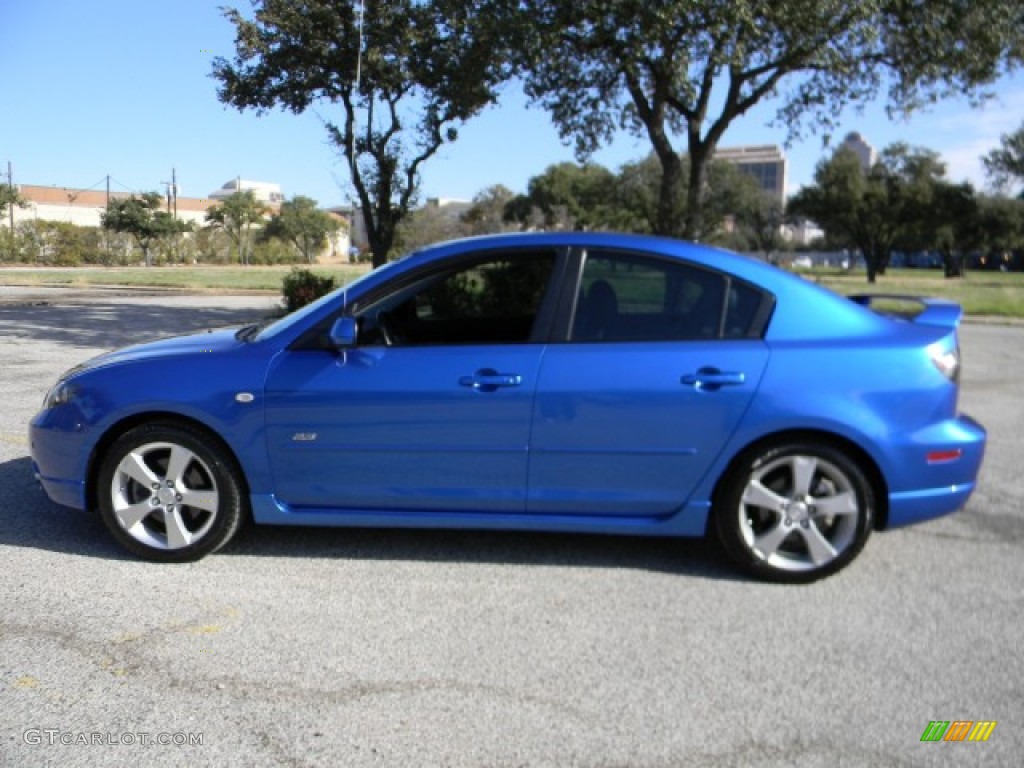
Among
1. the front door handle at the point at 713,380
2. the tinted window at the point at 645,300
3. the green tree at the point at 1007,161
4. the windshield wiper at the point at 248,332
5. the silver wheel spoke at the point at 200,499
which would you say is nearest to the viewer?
the front door handle at the point at 713,380

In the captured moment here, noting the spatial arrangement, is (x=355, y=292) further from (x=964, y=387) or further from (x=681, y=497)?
(x=964, y=387)

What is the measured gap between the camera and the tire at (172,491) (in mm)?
4086

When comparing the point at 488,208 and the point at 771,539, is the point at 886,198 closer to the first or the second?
the point at 488,208

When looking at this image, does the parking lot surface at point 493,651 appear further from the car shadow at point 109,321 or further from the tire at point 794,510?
the car shadow at point 109,321

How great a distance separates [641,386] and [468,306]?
1.03 meters

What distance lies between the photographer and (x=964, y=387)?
396 inches

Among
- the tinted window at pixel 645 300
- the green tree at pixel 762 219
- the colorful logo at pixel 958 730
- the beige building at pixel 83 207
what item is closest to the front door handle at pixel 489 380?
the tinted window at pixel 645 300

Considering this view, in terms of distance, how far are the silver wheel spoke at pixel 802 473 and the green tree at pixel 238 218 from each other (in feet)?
228

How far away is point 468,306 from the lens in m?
4.35

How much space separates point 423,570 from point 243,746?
4.99ft

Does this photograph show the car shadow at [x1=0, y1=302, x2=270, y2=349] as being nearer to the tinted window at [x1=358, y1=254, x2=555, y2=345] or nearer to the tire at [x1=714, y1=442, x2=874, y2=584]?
the tinted window at [x1=358, y1=254, x2=555, y2=345]

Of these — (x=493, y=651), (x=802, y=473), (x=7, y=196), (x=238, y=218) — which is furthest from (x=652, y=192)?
(x=493, y=651)

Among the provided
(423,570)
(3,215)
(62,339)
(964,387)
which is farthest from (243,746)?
(3,215)

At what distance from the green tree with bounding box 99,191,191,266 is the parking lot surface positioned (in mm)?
58842
